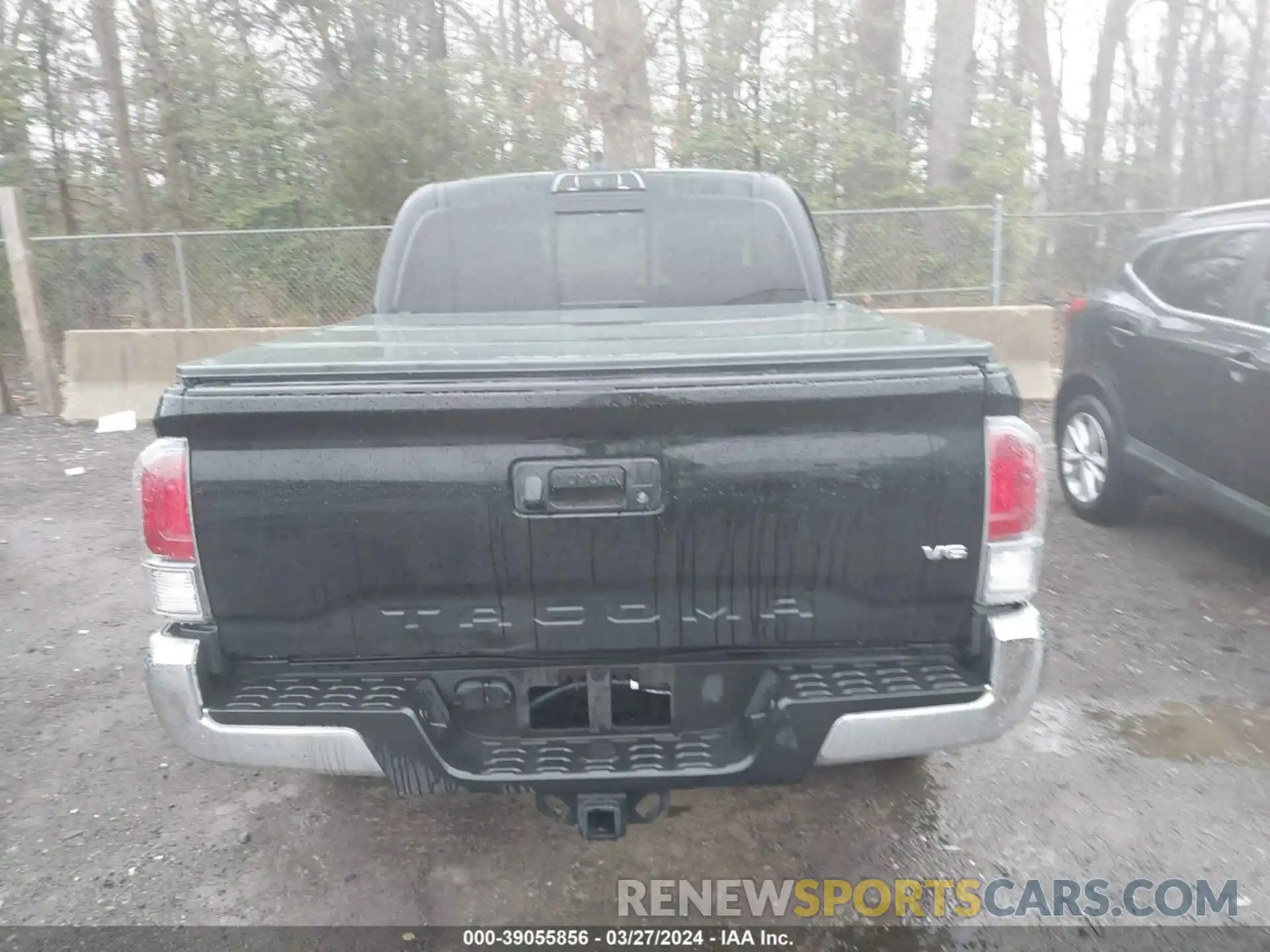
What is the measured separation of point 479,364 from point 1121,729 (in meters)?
2.94

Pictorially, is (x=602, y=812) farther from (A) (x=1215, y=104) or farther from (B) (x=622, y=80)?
(A) (x=1215, y=104)

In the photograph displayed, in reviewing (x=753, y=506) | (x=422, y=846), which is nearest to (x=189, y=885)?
(x=422, y=846)

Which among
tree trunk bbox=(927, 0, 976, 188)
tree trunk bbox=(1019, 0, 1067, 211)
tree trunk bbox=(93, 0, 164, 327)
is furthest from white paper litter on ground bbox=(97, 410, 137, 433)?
tree trunk bbox=(1019, 0, 1067, 211)

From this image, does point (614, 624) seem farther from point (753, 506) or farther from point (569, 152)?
point (569, 152)

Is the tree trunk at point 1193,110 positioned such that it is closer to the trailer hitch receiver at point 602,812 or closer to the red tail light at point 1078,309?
the red tail light at point 1078,309

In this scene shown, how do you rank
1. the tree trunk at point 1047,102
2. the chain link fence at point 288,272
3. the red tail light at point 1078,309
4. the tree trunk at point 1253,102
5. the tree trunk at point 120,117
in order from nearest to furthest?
the red tail light at point 1078,309 → the chain link fence at point 288,272 → the tree trunk at point 120,117 → the tree trunk at point 1047,102 → the tree trunk at point 1253,102

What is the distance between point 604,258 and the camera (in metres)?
4.14

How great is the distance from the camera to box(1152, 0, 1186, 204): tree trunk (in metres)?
20.9

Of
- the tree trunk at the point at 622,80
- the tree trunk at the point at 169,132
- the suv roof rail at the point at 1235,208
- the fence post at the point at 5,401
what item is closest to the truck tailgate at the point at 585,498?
the suv roof rail at the point at 1235,208

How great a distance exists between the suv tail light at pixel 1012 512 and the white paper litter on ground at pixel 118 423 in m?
8.71

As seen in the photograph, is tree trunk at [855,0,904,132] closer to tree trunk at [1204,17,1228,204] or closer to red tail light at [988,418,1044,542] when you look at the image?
tree trunk at [1204,17,1228,204]

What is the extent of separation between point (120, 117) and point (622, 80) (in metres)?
7.38

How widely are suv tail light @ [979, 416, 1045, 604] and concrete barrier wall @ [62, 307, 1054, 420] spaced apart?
7090mm

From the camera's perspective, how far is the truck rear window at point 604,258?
4.11m
